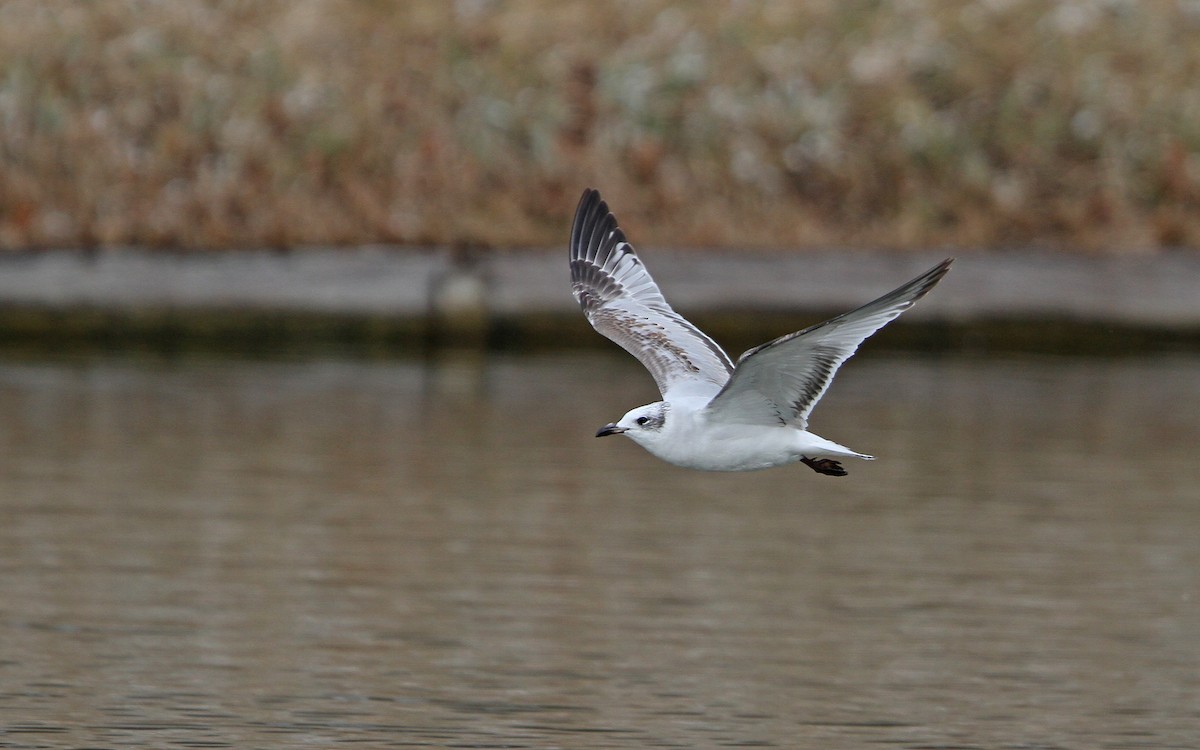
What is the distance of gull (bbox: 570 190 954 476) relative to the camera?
217 inches

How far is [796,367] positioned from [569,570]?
1.97 meters

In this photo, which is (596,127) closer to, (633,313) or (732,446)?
(633,313)

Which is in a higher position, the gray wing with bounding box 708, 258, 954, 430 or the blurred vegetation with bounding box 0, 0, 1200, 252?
the blurred vegetation with bounding box 0, 0, 1200, 252

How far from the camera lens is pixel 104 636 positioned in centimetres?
650

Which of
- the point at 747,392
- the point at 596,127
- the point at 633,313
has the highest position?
the point at 596,127

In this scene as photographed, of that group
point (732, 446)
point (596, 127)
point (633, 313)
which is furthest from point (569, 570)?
point (596, 127)

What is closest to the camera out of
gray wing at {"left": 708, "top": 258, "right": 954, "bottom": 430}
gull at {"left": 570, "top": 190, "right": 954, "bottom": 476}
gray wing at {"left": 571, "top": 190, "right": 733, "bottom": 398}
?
gray wing at {"left": 708, "top": 258, "right": 954, "bottom": 430}

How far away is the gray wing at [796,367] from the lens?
5380 millimetres

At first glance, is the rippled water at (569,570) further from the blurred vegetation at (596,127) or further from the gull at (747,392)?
the blurred vegetation at (596,127)

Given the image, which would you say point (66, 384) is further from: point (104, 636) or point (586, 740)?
point (586, 740)

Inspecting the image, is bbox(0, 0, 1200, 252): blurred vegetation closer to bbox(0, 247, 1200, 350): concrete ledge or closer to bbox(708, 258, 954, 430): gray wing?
bbox(0, 247, 1200, 350): concrete ledge

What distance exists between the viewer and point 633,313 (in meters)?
7.36

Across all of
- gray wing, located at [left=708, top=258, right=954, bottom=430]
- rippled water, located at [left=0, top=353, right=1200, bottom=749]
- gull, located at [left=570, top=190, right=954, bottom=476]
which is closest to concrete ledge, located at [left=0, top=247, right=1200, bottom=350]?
rippled water, located at [left=0, top=353, right=1200, bottom=749]

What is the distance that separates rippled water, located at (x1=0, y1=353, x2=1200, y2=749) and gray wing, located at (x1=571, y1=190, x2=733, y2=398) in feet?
2.52
